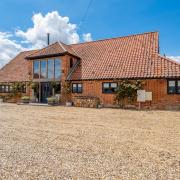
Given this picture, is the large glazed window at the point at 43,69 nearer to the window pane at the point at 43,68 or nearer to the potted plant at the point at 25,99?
the window pane at the point at 43,68

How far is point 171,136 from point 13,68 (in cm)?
2479

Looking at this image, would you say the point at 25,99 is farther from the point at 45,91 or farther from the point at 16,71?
the point at 16,71

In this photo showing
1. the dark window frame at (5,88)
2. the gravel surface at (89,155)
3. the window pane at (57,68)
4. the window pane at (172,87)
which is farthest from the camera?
the dark window frame at (5,88)

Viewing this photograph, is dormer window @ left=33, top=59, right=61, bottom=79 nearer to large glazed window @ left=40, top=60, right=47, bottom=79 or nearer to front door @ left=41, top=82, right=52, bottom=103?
large glazed window @ left=40, top=60, right=47, bottom=79

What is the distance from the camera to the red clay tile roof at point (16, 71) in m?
23.7


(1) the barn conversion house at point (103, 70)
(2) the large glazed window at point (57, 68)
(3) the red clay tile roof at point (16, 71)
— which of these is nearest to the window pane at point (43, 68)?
(1) the barn conversion house at point (103, 70)

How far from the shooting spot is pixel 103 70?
1861 centimetres

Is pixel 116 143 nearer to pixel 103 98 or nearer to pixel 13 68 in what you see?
pixel 103 98

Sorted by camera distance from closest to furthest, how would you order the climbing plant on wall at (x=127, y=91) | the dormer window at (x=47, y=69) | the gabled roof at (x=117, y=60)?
Answer: the climbing plant on wall at (x=127, y=91), the gabled roof at (x=117, y=60), the dormer window at (x=47, y=69)

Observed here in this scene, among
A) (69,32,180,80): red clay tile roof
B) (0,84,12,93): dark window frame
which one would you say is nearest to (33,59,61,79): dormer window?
(69,32,180,80): red clay tile roof

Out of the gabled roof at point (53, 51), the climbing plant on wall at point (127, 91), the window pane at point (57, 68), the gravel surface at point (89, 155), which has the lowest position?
the gravel surface at point (89, 155)

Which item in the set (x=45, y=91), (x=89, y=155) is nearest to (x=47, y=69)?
(x=45, y=91)

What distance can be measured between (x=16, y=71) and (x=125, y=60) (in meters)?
15.7

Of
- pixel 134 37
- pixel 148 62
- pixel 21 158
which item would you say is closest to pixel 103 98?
pixel 148 62
